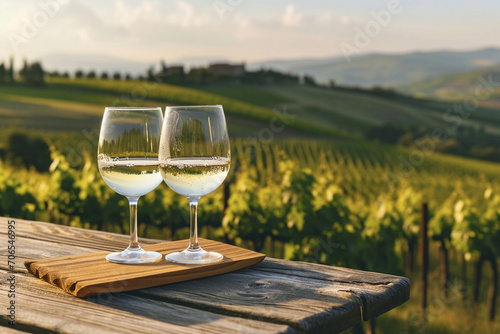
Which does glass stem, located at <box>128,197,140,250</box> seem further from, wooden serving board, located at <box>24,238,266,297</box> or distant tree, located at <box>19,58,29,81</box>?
distant tree, located at <box>19,58,29,81</box>

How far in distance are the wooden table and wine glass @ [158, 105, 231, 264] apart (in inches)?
8.3

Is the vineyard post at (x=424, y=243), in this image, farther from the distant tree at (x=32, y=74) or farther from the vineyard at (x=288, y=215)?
the distant tree at (x=32, y=74)

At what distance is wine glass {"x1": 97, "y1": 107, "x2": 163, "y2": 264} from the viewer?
1.47 metres

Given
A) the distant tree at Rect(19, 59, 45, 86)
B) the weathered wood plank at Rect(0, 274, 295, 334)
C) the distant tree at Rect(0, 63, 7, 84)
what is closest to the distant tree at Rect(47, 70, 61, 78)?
the distant tree at Rect(19, 59, 45, 86)

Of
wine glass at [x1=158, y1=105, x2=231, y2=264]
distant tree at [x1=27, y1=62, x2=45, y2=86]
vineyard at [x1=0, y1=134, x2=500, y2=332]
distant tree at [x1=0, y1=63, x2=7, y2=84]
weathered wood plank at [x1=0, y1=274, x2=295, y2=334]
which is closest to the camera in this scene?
weathered wood plank at [x1=0, y1=274, x2=295, y2=334]

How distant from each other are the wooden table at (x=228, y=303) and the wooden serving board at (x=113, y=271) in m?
0.02

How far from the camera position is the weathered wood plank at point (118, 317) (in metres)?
1.04

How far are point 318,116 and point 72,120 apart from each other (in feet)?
70.6

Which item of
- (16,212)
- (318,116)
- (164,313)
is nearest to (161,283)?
(164,313)

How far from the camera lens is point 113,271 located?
139 centimetres

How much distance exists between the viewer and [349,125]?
160 feet

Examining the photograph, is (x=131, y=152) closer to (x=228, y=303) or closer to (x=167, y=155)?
(x=167, y=155)

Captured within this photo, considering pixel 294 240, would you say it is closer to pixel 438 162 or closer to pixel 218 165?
pixel 218 165

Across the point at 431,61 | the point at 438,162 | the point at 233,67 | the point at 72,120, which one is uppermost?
the point at 431,61
